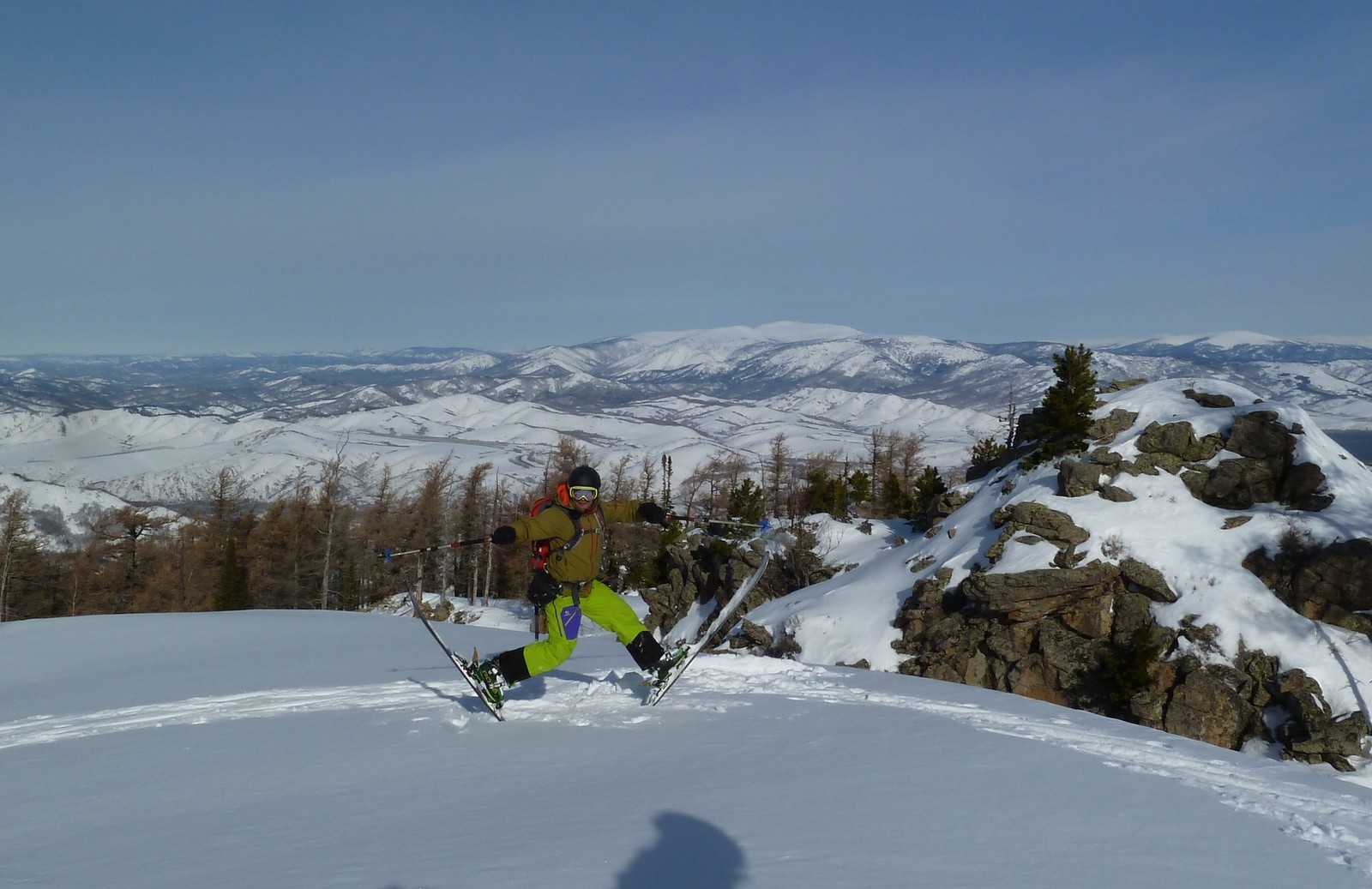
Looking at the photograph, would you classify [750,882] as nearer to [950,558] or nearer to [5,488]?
[950,558]

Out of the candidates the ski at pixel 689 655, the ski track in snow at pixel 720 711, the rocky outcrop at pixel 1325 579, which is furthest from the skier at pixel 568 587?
the rocky outcrop at pixel 1325 579

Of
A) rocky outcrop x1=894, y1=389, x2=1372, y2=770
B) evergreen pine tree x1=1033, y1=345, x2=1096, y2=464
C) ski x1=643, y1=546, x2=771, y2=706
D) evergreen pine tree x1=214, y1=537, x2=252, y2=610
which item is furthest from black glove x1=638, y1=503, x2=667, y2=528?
evergreen pine tree x1=214, y1=537, x2=252, y2=610

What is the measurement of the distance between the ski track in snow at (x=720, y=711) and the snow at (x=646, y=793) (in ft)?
0.11

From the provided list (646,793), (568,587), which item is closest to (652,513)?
(568,587)

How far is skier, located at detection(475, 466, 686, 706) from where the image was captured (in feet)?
22.9

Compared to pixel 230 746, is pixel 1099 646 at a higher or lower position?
lower

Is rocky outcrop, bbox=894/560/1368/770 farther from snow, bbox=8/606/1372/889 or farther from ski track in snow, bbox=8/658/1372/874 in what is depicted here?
ski track in snow, bbox=8/658/1372/874

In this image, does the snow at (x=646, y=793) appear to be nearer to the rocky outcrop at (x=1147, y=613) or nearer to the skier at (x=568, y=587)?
the skier at (x=568, y=587)

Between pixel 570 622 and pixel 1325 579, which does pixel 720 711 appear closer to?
pixel 570 622

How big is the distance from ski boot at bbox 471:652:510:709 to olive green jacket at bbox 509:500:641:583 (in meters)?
1.05

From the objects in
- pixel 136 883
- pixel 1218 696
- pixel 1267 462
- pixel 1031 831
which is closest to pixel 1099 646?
pixel 1218 696

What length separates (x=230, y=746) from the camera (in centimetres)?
657

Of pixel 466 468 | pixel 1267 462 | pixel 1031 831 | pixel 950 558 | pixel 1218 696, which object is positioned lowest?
pixel 466 468

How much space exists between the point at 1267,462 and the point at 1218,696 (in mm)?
7729
